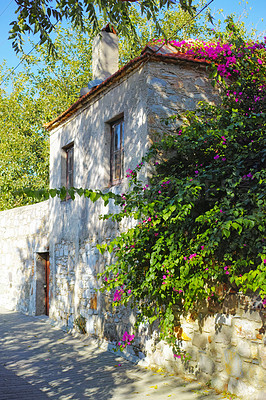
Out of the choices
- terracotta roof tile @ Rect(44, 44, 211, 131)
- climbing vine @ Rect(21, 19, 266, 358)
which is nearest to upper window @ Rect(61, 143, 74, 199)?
terracotta roof tile @ Rect(44, 44, 211, 131)

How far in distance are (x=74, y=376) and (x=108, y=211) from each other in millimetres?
3045

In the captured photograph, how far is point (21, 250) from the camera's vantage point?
1328 cm

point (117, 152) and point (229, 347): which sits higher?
point (117, 152)

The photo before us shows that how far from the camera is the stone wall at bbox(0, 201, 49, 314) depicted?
39.7 feet

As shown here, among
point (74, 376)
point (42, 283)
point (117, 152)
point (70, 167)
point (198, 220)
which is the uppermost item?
point (70, 167)

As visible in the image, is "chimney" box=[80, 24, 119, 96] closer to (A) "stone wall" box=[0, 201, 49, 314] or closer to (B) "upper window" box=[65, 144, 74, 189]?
(B) "upper window" box=[65, 144, 74, 189]

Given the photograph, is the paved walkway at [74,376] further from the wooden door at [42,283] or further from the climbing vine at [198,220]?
the wooden door at [42,283]

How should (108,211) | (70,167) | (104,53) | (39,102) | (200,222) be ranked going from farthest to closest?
1. (39,102)
2. (70,167)
3. (104,53)
4. (108,211)
5. (200,222)

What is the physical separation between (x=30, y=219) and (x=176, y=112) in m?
7.04

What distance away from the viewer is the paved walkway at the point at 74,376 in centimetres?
519

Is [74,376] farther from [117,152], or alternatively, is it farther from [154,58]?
[154,58]

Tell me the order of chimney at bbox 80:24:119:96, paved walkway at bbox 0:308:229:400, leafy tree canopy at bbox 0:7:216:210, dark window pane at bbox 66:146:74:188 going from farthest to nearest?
leafy tree canopy at bbox 0:7:216:210 < dark window pane at bbox 66:146:74:188 < chimney at bbox 80:24:119:96 < paved walkway at bbox 0:308:229:400

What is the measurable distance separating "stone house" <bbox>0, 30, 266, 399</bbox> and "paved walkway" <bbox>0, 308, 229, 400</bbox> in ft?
1.11

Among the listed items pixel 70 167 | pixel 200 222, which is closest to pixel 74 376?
pixel 200 222
